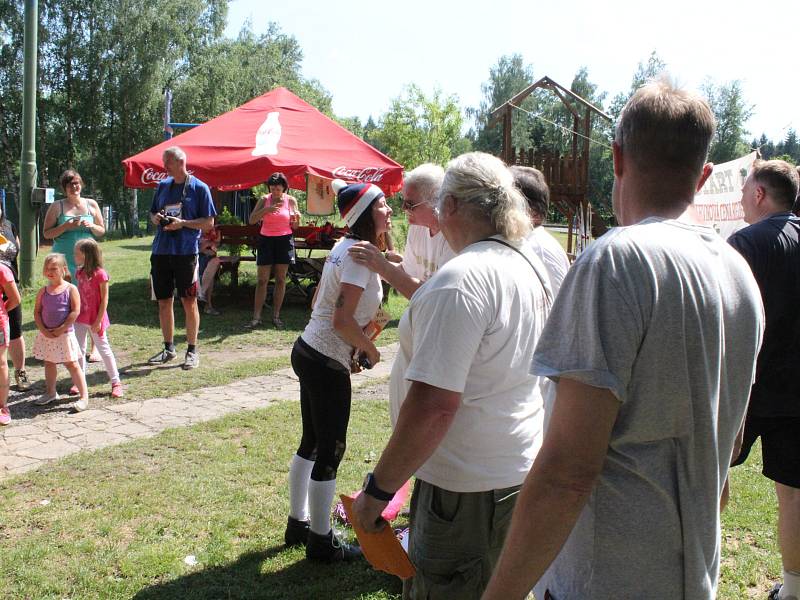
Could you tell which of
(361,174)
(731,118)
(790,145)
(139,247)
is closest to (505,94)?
(731,118)

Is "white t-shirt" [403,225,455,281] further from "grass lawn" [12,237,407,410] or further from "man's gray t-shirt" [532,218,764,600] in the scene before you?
"grass lawn" [12,237,407,410]

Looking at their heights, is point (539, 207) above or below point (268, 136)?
below

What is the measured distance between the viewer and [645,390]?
1301mm

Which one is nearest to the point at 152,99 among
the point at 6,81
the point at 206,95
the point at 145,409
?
the point at 206,95

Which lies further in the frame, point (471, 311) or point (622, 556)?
point (471, 311)

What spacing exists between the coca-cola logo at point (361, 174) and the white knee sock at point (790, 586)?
25.1 feet

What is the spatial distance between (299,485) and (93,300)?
11.5 feet

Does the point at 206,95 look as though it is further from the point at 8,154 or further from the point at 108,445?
the point at 108,445

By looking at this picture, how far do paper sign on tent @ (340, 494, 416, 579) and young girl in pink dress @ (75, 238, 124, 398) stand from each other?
452cm

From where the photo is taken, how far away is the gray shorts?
2.16 meters

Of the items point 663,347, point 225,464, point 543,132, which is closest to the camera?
point 663,347

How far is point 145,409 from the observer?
5.77 meters

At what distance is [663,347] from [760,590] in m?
2.93

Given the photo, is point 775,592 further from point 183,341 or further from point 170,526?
point 183,341
